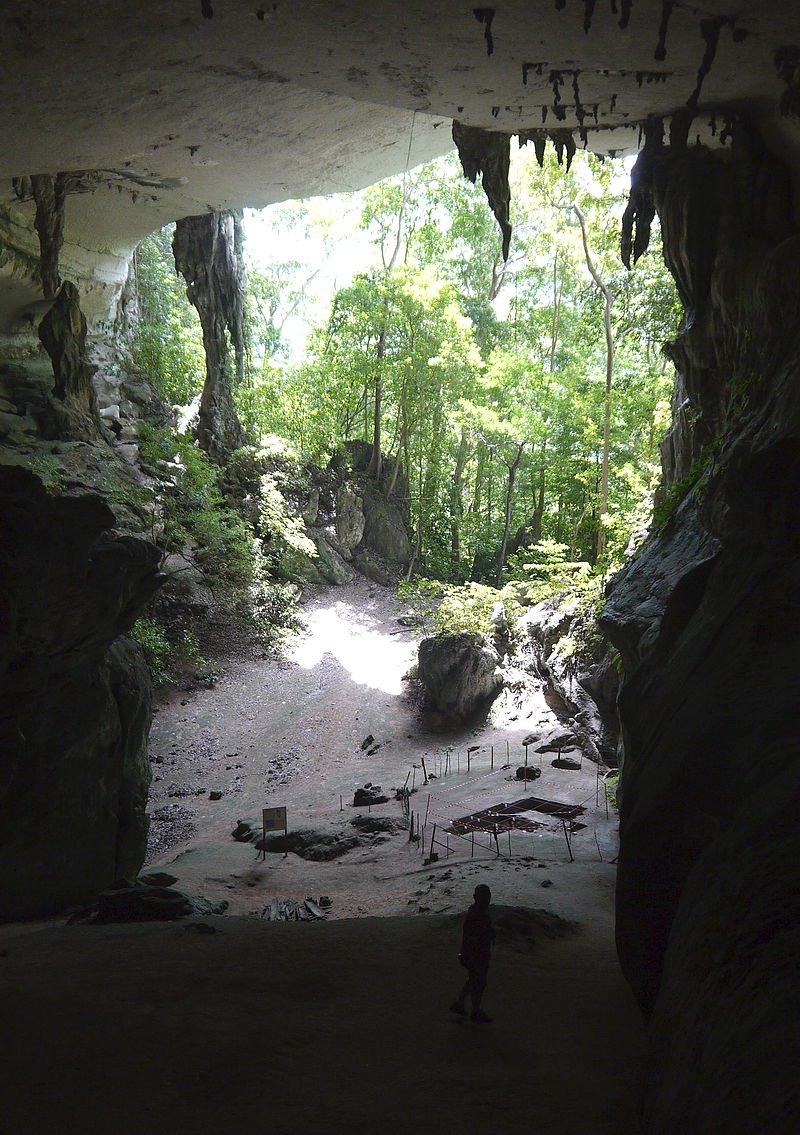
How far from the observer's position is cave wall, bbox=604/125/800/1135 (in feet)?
10.9

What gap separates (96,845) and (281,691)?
35.2ft

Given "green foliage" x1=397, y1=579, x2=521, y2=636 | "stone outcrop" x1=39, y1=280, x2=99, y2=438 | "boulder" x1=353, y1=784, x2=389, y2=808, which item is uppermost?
"stone outcrop" x1=39, y1=280, x2=99, y2=438

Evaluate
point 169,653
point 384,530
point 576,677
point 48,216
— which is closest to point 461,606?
point 576,677

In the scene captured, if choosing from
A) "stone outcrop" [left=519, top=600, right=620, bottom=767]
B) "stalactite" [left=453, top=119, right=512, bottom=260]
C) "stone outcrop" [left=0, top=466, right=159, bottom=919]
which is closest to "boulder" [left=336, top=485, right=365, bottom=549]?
"stone outcrop" [left=519, top=600, right=620, bottom=767]

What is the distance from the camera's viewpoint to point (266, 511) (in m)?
27.8

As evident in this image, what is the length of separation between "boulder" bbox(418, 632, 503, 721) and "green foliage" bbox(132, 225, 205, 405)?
14736 millimetres

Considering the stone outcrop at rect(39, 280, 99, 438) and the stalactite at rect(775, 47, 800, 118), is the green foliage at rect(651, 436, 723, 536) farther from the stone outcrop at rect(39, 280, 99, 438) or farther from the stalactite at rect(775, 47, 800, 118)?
the stone outcrop at rect(39, 280, 99, 438)

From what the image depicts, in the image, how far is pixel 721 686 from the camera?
5730 mm

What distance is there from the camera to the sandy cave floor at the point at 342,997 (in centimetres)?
434

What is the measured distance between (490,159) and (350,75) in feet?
10.8

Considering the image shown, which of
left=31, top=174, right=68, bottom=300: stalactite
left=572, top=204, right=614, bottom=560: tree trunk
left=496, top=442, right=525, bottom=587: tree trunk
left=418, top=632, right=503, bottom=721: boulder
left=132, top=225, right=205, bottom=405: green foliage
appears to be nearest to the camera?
left=31, top=174, right=68, bottom=300: stalactite

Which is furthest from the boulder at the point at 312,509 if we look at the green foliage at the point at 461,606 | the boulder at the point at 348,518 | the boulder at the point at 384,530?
the green foliage at the point at 461,606

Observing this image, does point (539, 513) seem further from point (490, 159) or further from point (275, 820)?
point (275, 820)

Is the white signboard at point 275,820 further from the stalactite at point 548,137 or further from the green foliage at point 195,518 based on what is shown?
the stalactite at point 548,137
